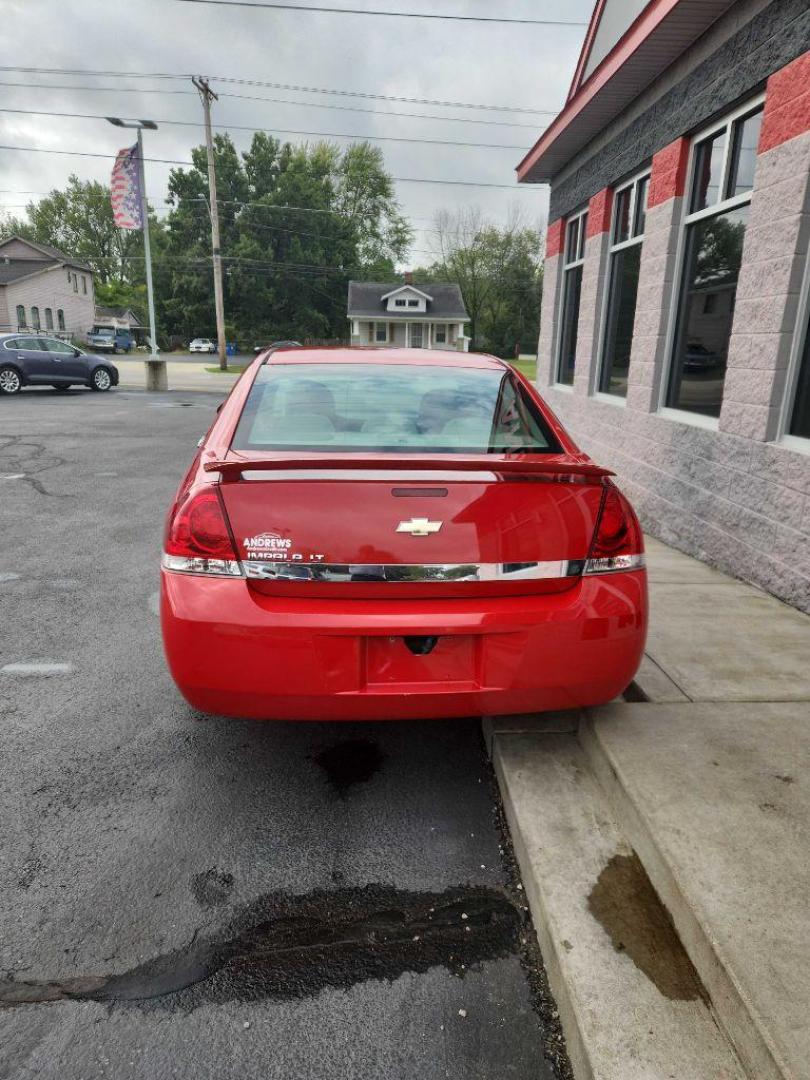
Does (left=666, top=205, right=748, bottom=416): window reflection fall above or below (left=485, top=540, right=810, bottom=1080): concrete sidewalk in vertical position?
above

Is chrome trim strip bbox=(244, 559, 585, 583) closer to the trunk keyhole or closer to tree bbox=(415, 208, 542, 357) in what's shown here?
the trunk keyhole

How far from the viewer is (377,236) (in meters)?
69.9

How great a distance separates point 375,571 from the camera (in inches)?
89.9

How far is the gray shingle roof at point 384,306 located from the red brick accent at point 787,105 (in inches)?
1982

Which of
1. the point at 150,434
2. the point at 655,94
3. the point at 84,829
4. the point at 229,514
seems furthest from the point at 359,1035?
the point at 150,434

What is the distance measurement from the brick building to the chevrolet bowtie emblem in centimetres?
297

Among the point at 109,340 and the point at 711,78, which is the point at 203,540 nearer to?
the point at 711,78

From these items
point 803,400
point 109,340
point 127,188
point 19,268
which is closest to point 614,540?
point 803,400

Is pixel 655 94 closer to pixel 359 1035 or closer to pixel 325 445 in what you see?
pixel 325 445

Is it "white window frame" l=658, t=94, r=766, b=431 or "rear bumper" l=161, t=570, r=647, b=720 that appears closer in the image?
"rear bumper" l=161, t=570, r=647, b=720

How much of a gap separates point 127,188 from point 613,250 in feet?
64.6

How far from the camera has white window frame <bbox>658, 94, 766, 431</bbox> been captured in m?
5.23

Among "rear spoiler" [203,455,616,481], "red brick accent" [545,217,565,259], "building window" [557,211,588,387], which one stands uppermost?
"red brick accent" [545,217,565,259]

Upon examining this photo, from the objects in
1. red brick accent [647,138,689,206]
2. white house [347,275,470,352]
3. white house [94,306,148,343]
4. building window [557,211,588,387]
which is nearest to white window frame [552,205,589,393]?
building window [557,211,588,387]
